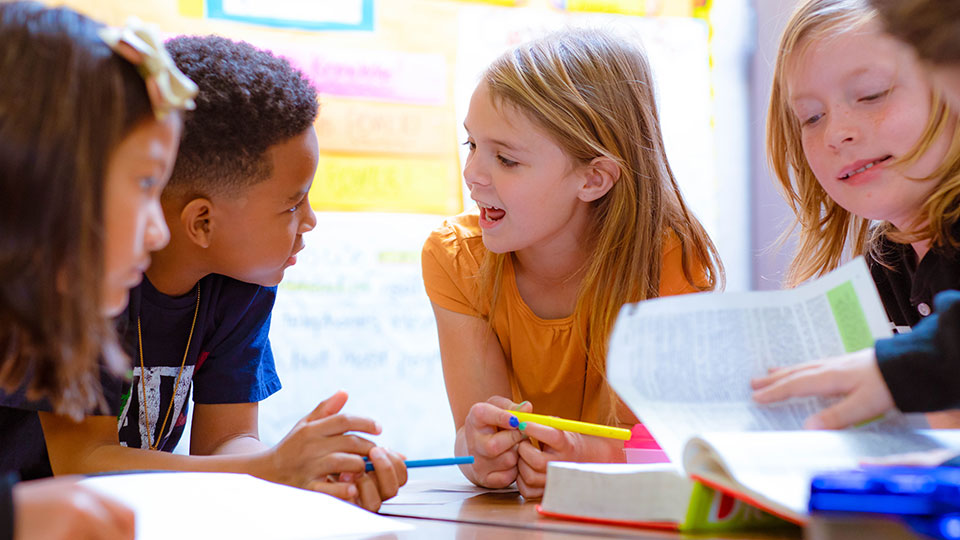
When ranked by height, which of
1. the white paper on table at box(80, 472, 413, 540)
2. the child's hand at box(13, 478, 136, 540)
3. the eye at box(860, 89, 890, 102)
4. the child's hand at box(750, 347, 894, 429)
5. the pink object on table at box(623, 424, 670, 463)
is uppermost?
the eye at box(860, 89, 890, 102)

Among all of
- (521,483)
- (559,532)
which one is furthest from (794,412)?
(521,483)

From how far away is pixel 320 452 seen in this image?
756 mm

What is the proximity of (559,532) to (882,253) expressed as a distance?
0.72 metres

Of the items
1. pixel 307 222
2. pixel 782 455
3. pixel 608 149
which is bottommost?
pixel 782 455

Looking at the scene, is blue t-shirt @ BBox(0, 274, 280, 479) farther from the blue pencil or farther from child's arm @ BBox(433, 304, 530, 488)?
the blue pencil

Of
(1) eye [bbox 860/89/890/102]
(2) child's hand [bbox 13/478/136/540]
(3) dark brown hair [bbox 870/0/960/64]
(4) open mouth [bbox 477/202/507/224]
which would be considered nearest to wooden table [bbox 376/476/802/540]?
(2) child's hand [bbox 13/478/136/540]

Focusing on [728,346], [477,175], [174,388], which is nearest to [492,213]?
[477,175]

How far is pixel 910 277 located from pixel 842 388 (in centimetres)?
55

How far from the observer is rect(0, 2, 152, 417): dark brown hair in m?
0.46

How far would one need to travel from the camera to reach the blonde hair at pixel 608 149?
1092 mm

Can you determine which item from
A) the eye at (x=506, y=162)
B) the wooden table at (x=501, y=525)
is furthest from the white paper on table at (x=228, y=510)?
the eye at (x=506, y=162)

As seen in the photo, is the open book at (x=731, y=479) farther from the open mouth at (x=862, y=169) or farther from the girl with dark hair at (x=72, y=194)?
the open mouth at (x=862, y=169)

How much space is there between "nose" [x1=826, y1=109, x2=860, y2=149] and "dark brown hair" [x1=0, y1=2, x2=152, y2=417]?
0.74m

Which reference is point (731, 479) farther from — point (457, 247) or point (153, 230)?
point (457, 247)
